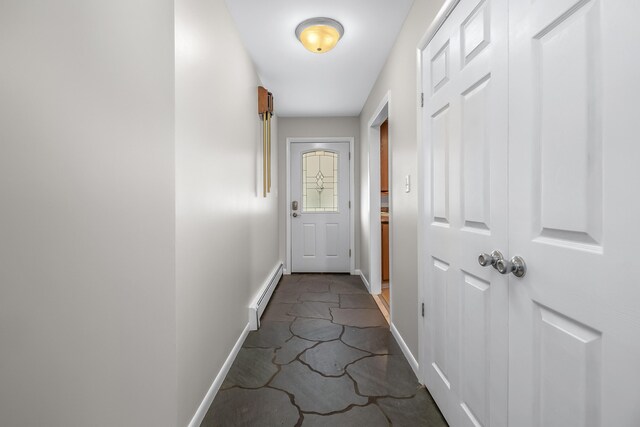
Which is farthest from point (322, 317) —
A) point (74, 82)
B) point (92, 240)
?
point (74, 82)

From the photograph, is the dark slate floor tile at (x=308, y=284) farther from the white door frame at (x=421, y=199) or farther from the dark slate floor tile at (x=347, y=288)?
the white door frame at (x=421, y=199)

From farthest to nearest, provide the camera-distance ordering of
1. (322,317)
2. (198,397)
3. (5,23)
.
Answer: (322,317), (198,397), (5,23)

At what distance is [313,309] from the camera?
3053mm

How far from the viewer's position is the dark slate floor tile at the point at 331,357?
1.95 meters

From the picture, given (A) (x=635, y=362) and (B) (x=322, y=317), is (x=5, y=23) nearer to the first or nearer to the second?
(A) (x=635, y=362)

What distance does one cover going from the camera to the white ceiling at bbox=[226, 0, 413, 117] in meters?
2.02

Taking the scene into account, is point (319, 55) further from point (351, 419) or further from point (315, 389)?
point (351, 419)

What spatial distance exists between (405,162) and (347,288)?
2149mm

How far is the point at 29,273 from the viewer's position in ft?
2.19

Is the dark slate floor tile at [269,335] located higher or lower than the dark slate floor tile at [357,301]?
lower

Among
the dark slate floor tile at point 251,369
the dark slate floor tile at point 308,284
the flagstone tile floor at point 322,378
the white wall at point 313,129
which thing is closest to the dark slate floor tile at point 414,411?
the flagstone tile floor at point 322,378

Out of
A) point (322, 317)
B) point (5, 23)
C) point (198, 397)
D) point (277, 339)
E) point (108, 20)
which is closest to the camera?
point (5, 23)

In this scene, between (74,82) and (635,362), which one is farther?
(74,82)

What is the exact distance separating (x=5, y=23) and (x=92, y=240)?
513mm
